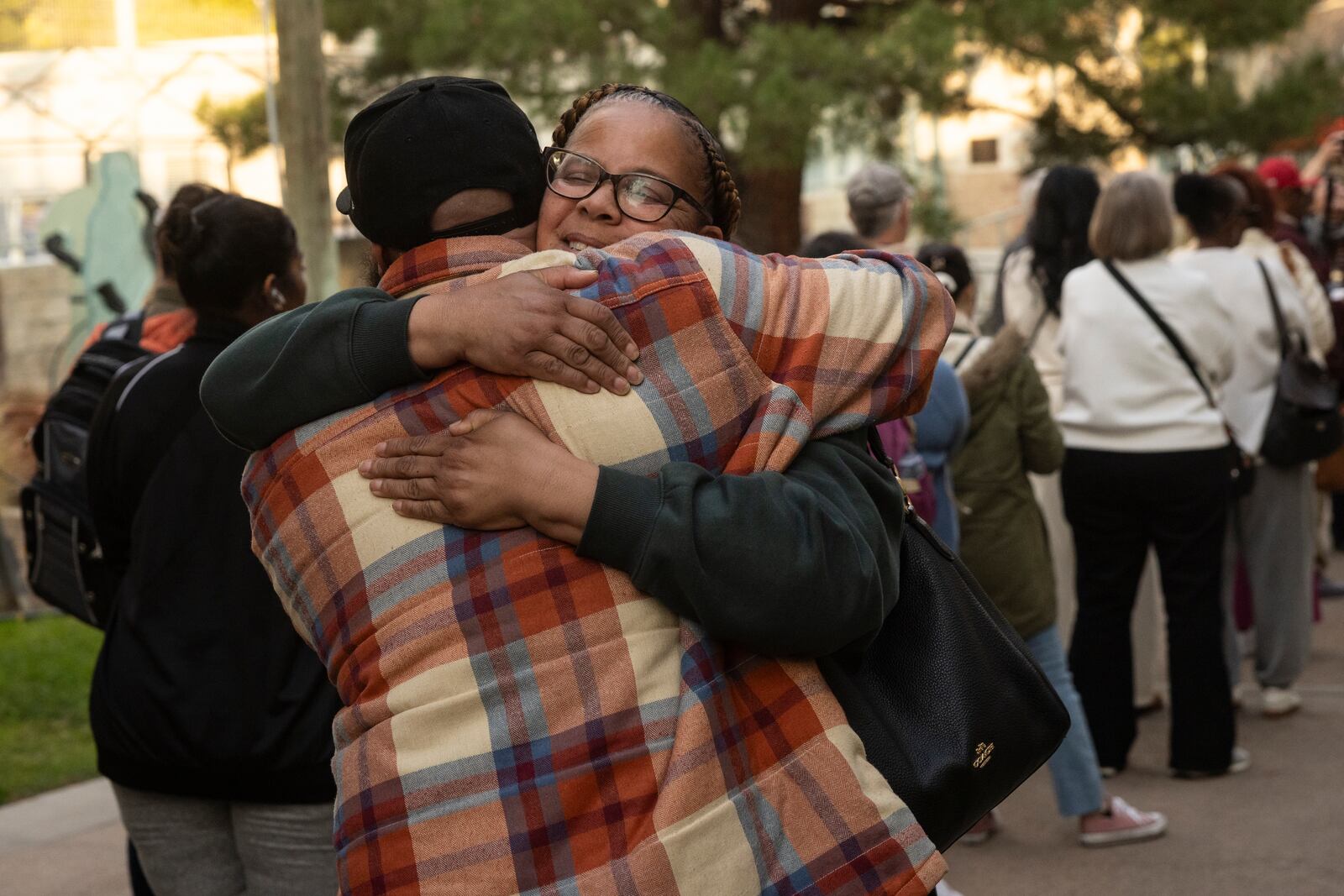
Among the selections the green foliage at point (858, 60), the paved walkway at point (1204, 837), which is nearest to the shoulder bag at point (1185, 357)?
the paved walkway at point (1204, 837)

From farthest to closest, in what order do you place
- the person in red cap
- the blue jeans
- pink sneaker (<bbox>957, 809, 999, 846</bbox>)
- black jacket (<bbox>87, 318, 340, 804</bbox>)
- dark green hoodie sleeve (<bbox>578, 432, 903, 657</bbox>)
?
the person in red cap
pink sneaker (<bbox>957, 809, 999, 846</bbox>)
the blue jeans
black jacket (<bbox>87, 318, 340, 804</bbox>)
dark green hoodie sleeve (<bbox>578, 432, 903, 657</bbox>)

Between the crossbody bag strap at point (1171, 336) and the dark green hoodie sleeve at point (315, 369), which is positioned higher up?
the dark green hoodie sleeve at point (315, 369)

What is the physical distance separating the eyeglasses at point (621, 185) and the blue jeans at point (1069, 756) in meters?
3.09

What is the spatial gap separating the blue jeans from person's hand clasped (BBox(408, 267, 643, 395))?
131 inches

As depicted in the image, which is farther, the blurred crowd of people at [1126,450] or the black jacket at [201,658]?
the blurred crowd of people at [1126,450]

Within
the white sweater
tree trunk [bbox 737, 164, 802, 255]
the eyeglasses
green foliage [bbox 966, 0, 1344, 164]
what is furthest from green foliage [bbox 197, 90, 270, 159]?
the eyeglasses

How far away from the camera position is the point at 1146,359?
17.0 feet

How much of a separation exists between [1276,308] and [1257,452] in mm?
543

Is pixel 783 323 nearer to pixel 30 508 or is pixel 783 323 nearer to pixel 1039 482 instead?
pixel 30 508

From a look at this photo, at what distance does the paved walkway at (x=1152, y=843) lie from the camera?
4598mm

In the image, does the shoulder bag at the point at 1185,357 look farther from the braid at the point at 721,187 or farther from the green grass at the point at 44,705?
the green grass at the point at 44,705

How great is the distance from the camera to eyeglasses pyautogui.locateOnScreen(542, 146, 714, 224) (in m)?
1.90

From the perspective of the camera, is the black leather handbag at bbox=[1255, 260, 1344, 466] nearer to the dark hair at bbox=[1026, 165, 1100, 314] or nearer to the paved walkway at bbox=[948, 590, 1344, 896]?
the dark hair at bbox=[1026, 165, 1100, 314]

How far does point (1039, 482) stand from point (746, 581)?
5.09m
